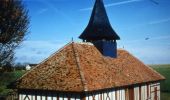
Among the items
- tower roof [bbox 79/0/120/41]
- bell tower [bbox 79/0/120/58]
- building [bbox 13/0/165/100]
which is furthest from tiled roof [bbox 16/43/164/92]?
tower roof [bbox 79/0/120/41]

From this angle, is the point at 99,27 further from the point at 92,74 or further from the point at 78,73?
the point at 78,73

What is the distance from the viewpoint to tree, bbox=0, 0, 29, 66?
61.6ft

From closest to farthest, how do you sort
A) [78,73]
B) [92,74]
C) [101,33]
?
[78,73]
[92,74]
[101,33]

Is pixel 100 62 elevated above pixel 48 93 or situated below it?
above

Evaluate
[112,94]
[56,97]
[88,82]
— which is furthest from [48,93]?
[112,94]

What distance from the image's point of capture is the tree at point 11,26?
18766 millimetres

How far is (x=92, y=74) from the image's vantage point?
19031 millimetres

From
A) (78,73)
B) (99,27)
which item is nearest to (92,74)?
Answer: (78,73)

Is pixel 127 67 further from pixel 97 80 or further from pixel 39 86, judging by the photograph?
pixel 39 86

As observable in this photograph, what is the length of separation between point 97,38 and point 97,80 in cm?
577

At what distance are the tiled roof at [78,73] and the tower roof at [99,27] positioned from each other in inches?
46.9

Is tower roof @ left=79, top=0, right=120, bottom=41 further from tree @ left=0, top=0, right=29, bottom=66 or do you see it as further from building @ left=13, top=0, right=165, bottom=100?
tree @ left=0, top=0, right=29, bottom=66

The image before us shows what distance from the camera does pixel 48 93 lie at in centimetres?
1825

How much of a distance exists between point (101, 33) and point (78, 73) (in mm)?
6291
